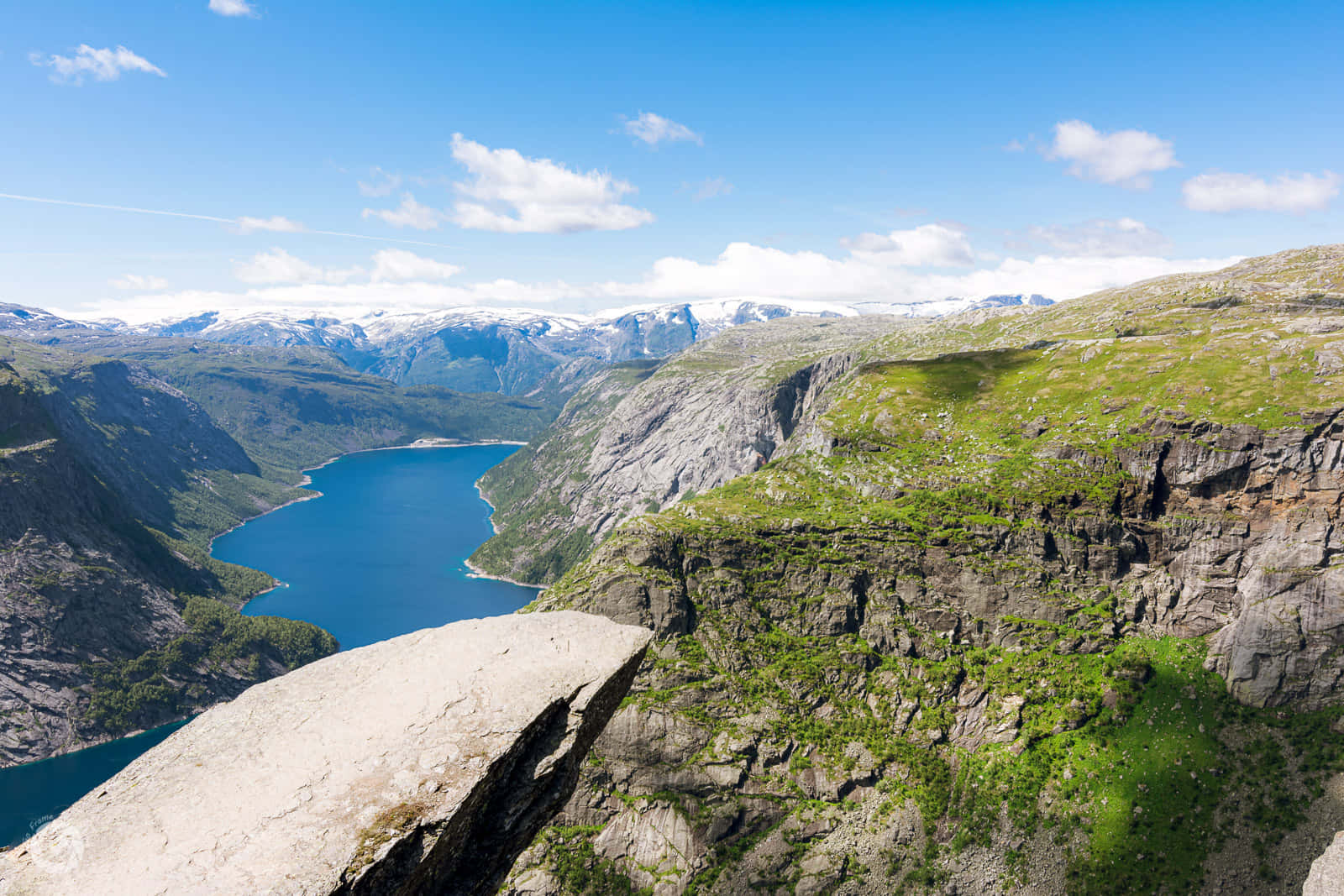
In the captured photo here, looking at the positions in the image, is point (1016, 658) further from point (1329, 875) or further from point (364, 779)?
point (364, 779)

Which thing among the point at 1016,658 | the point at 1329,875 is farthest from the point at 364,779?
the point at 1016,658

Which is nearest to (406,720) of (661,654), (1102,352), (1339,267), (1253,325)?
(661,654)

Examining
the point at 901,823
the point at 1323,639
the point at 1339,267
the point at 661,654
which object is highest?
the point at 1339,267

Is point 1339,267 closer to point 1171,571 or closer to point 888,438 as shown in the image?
point 1171,571

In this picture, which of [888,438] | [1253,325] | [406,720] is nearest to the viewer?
[406,720]

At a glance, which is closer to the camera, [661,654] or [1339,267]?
[661,654]

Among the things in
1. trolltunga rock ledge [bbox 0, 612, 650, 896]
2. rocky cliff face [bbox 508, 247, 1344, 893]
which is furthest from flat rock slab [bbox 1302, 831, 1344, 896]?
rocky cliff face [bbox 508, 247, 1344, 893]
